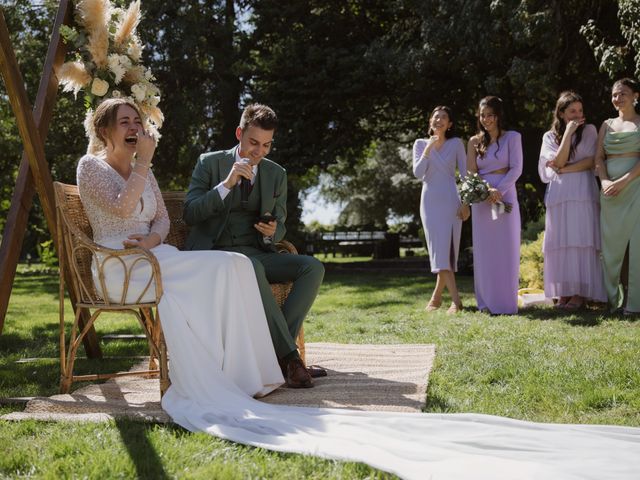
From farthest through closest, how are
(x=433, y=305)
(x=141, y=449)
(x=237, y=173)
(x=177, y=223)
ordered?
(x=433, y=305) → (x=177, y=223) → (x=237, y=173) → (x=141, y=449)

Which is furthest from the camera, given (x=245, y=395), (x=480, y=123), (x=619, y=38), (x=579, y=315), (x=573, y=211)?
(x=619, y=38)

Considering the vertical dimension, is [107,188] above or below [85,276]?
above

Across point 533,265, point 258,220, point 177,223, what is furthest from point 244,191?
point 533,265

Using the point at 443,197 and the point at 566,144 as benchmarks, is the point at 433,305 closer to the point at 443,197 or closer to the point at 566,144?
the point at 443,197

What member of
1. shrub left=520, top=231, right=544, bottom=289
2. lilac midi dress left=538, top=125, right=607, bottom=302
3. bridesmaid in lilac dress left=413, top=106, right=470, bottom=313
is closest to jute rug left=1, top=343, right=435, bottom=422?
bridesmaid in lilac dress left=413, top=106, right=470, bottom=313

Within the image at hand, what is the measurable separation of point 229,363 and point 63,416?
0.91 metres

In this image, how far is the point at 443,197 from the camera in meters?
8.02

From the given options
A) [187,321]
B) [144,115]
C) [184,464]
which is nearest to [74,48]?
[144,115]

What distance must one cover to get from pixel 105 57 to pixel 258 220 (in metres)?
1.64

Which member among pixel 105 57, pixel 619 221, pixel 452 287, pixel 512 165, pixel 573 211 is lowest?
pixel 452 287

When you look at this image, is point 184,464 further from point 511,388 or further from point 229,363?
point 511,388

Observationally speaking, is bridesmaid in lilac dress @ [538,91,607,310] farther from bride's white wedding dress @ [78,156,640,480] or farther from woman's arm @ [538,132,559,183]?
bride's white wedding dress @ [78,156,640,480]

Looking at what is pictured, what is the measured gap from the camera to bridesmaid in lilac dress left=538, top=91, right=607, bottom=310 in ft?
25.2

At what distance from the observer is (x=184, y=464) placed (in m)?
2.88
